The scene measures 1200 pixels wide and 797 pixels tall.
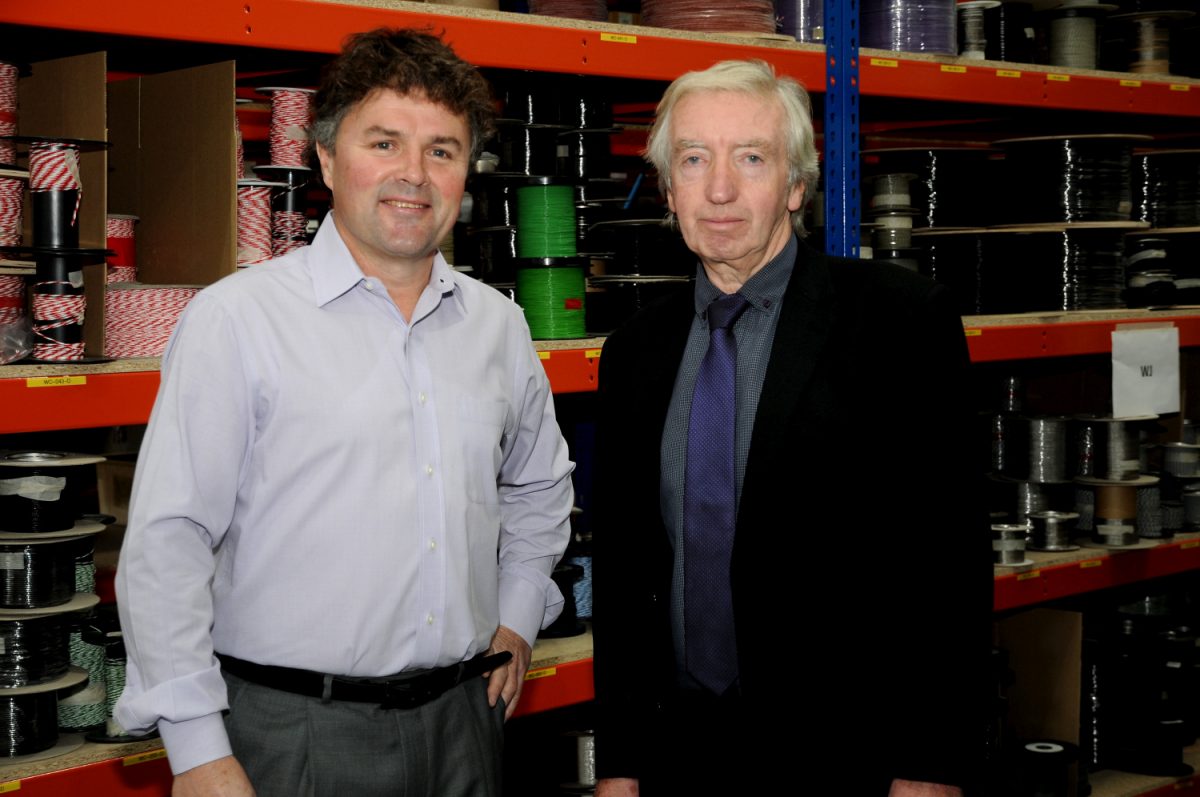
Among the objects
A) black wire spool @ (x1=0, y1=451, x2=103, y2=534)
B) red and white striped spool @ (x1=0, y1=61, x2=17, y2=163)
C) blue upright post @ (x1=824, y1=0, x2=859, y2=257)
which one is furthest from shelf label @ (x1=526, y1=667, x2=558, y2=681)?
red and white striped spool @ (x1=0, y1=61, x2=17, y2=163)

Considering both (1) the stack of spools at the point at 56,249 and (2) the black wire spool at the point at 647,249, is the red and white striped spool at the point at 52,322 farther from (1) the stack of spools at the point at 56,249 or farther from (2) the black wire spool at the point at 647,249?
(2) the black wire spool at the point at 647,249

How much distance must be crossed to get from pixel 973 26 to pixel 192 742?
2.96 m

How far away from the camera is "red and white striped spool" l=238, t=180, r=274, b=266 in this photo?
271cm

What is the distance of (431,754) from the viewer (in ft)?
6.89

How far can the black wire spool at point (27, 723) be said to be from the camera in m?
2.41

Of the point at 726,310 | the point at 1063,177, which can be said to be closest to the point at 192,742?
the point at 726,310

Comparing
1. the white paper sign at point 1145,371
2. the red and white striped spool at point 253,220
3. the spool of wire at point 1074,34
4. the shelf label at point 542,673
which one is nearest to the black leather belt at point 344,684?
the shelf label at point 542,673

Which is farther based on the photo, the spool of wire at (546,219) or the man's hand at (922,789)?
the spool of wire at (546,219)

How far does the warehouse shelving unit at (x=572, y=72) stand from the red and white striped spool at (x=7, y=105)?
17 cm

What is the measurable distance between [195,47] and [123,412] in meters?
0.79

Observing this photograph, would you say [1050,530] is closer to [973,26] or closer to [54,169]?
[973,26]

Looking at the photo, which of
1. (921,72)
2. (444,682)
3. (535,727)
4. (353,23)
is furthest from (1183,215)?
(444,682)

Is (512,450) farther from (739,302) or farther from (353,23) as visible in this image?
(353,23)

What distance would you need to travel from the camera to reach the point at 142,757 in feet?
8.04
